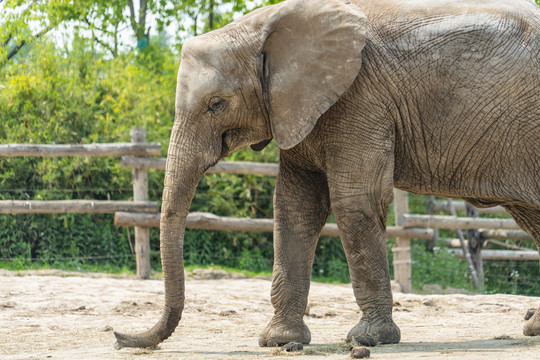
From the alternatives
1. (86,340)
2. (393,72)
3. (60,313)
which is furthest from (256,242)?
(393,72)

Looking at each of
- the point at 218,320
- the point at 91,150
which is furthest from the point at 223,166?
the point at 218,320

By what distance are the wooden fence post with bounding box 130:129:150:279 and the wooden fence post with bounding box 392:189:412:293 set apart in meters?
3.38

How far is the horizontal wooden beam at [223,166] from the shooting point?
38.5ft

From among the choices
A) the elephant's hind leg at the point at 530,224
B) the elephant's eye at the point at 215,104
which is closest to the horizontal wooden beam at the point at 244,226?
the elephant's hind leg at the point at 530,224

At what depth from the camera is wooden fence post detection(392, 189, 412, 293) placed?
11969 mm

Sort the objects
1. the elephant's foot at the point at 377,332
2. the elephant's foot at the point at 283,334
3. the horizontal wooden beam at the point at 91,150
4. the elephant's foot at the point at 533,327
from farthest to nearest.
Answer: the horizontal wooden beam at the point at 91,150, the elephant's foot at the point at 533,327, the elephant's foot at the point at 283,334, the elephant's foot at the point at 377,332

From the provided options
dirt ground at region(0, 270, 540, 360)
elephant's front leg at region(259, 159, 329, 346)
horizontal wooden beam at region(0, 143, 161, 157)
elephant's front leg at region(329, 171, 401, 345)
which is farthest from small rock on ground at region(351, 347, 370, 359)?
horizontal wooden beam at region(0, 143, 161, 157)

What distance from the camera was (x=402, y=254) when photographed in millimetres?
12125

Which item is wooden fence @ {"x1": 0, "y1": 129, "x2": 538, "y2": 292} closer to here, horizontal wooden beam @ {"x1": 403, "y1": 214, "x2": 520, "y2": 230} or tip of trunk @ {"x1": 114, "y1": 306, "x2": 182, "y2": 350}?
horizontal wooden beam @ {"x1": 403, "y1": 214, "x2": 520, "y2": 230}

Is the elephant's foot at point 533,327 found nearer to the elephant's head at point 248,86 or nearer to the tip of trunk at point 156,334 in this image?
the elephant's head at point 248,86

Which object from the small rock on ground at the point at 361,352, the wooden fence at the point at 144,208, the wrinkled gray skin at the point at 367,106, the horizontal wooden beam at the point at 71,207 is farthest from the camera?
the wooden fence at the point at 144,208

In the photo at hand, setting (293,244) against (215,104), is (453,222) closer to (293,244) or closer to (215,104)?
(293,244)

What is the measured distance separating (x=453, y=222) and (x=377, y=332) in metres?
6.59

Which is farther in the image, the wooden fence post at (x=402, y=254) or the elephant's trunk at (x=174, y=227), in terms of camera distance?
the wooden fence post at (x=402, y=254)
